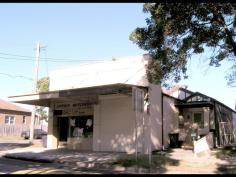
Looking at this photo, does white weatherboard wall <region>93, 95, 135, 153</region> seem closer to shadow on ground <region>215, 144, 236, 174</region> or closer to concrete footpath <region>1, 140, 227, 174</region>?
concrete footpath <region>1, 140, 227, 174</region>

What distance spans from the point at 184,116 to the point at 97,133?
22.7 ft

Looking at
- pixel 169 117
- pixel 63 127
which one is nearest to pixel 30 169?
pixel 63 127

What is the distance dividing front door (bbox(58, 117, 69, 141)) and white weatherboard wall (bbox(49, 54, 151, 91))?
→ 2321 mm

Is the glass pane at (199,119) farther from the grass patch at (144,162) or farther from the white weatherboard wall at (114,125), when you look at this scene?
the grass patch at (144,162)

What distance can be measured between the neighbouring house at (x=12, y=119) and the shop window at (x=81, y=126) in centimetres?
2749

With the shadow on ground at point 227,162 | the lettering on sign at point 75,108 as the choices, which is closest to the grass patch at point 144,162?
the shadow on ground at point 227,162

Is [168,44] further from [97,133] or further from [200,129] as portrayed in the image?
[200,129]

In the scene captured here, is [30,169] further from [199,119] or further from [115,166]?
[199,119]

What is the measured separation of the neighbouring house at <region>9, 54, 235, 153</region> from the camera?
2186cm

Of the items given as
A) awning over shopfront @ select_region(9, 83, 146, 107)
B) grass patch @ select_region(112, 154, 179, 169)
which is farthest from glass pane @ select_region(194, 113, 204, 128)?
grass patch @ select_region(112, 154, 179, 169)

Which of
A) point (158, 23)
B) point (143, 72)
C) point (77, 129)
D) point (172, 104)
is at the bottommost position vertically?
point (77, 129)

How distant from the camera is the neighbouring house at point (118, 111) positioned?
71.7 feet

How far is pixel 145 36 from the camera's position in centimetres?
1866

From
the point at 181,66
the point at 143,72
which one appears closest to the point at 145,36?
the point at 181,66
